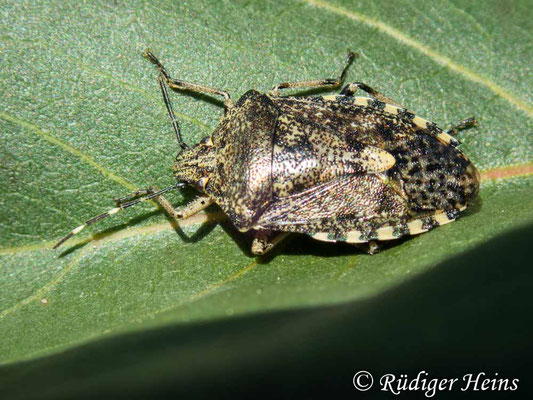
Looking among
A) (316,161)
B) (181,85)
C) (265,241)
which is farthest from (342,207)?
(181,85)

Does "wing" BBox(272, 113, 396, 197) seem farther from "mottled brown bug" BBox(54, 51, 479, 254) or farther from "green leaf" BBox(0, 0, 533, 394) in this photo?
"green leaf" BBox(0, 0, 533, 394)

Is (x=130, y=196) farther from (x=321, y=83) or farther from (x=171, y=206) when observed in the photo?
(x=321, y=83)

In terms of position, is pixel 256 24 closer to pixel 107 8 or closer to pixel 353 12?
pixel 353 12

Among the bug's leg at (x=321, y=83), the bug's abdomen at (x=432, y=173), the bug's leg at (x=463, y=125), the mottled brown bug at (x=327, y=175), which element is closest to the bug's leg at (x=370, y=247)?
the mottled brown bug at (x=327, y=175)

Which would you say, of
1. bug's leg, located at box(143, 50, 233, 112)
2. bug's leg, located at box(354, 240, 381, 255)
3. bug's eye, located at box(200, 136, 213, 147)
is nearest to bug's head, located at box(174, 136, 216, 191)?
bug's eye, located at box(200, 136, 213, 147)

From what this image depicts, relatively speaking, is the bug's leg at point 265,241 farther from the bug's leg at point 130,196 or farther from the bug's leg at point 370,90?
the bug's leg at point 370,90
